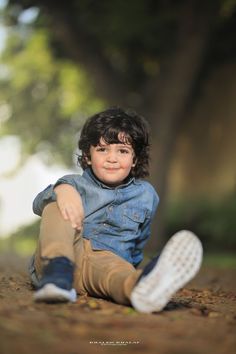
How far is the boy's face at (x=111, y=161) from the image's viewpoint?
3.66 m

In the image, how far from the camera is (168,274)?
282cm

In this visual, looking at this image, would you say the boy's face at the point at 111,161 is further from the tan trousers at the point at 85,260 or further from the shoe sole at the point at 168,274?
the shoe sole at the point at 168,274

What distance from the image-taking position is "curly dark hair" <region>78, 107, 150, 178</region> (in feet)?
12.2

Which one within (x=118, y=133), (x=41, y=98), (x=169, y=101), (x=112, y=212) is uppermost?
(x=41, y=98)

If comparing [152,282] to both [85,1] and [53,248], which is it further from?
[85,1]

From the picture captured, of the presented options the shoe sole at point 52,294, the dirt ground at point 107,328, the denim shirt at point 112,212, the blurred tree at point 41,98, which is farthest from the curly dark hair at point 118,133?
the blurred tree at point 41,98

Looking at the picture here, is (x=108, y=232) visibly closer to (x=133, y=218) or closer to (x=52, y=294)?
(x=133, y=218)

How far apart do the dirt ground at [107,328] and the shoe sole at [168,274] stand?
7cm

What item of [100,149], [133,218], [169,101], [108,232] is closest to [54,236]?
[108,232]

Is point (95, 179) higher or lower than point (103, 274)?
higher

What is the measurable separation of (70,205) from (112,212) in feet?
1.46

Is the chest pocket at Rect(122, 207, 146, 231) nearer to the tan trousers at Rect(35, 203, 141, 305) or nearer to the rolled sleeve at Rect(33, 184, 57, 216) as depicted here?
the tan trousers at Rect(35, 203, 141, 305)

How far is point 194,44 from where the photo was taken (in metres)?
12.2

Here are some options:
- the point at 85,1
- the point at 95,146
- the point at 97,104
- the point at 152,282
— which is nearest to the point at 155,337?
the point at 152,282
